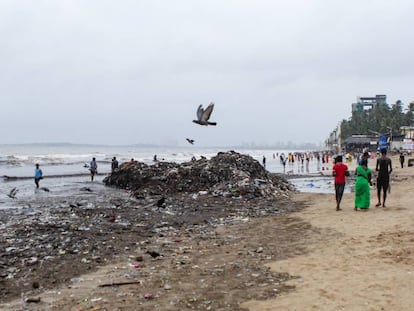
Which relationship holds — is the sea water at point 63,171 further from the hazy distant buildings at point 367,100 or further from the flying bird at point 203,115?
the hazy distant buildings at point 367,100

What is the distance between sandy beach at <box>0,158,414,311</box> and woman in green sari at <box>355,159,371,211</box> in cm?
132

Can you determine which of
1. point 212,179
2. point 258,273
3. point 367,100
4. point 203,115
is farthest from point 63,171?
point 367,100

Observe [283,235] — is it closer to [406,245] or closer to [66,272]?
[406,245]

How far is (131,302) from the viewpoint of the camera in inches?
205

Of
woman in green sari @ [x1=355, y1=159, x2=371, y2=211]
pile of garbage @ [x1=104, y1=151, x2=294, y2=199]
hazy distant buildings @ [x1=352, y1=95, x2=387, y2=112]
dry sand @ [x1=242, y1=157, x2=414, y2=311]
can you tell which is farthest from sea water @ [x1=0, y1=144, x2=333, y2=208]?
hazy distant buildings @ [x1=352, y1=95, x2=387, y2=112]

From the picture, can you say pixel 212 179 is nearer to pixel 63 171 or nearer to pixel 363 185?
pixel 363 185

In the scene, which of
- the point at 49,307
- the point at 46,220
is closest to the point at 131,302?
the point at 49,307

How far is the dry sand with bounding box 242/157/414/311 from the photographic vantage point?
15.6 ft

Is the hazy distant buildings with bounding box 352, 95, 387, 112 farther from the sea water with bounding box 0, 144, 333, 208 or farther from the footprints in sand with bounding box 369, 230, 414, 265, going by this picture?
the footprints in sand with bounding box 369, 230, 414, 265

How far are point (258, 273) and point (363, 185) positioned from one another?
5973 millimetres

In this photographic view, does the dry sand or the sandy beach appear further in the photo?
the sandy beach

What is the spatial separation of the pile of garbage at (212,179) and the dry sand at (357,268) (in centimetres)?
759

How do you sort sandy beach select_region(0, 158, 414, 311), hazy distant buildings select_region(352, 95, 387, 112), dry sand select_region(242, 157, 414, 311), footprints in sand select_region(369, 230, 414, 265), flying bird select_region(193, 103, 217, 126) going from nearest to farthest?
dry sand select_region(242, 157, 414, 311), sandy beach select_region(0, 158, 414, 311), footprints in sand select_region(369, 230, 414, 265), flying bird select_region(193, 103, 217, 126), hazy distant buildings select_region(352, 95, 387, 112)

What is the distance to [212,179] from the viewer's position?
19578 millimetres
